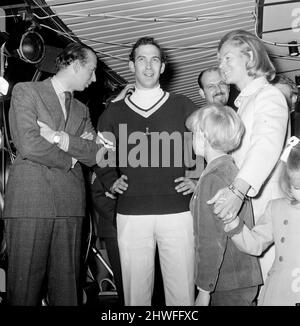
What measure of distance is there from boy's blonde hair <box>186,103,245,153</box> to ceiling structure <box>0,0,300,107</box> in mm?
1753

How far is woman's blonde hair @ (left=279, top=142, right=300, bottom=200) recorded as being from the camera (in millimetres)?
1604

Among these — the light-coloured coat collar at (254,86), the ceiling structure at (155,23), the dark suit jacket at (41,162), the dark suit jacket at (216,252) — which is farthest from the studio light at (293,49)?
the dark suit jacket at (216,252)

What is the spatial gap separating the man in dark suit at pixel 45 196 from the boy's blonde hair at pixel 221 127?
0.76 meters

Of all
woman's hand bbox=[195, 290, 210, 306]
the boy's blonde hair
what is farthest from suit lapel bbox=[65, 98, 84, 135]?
woman's hand bbox=[195, 290, 210, 306]

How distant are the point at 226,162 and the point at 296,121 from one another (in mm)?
1312

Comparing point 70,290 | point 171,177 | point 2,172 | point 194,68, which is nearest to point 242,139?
point 171,177

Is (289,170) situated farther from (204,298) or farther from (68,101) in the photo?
(68,101)

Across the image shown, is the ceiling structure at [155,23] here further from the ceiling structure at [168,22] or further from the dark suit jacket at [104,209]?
the dark suit jacket at [104,209]

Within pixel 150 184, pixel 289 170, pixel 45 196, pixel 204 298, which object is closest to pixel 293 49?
pixel 150 184

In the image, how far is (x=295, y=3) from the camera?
3.45 m

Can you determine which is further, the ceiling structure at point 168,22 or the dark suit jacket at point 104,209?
the ceiling structure at point 168,22

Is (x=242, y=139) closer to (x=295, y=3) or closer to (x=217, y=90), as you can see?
(x=217, y=90)

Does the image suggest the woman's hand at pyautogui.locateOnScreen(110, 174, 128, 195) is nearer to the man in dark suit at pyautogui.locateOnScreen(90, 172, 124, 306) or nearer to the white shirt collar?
the man in dark suit at pyautogui.locateOnScreen(90, 172, 124, 306)

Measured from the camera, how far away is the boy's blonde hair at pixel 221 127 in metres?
1.77
